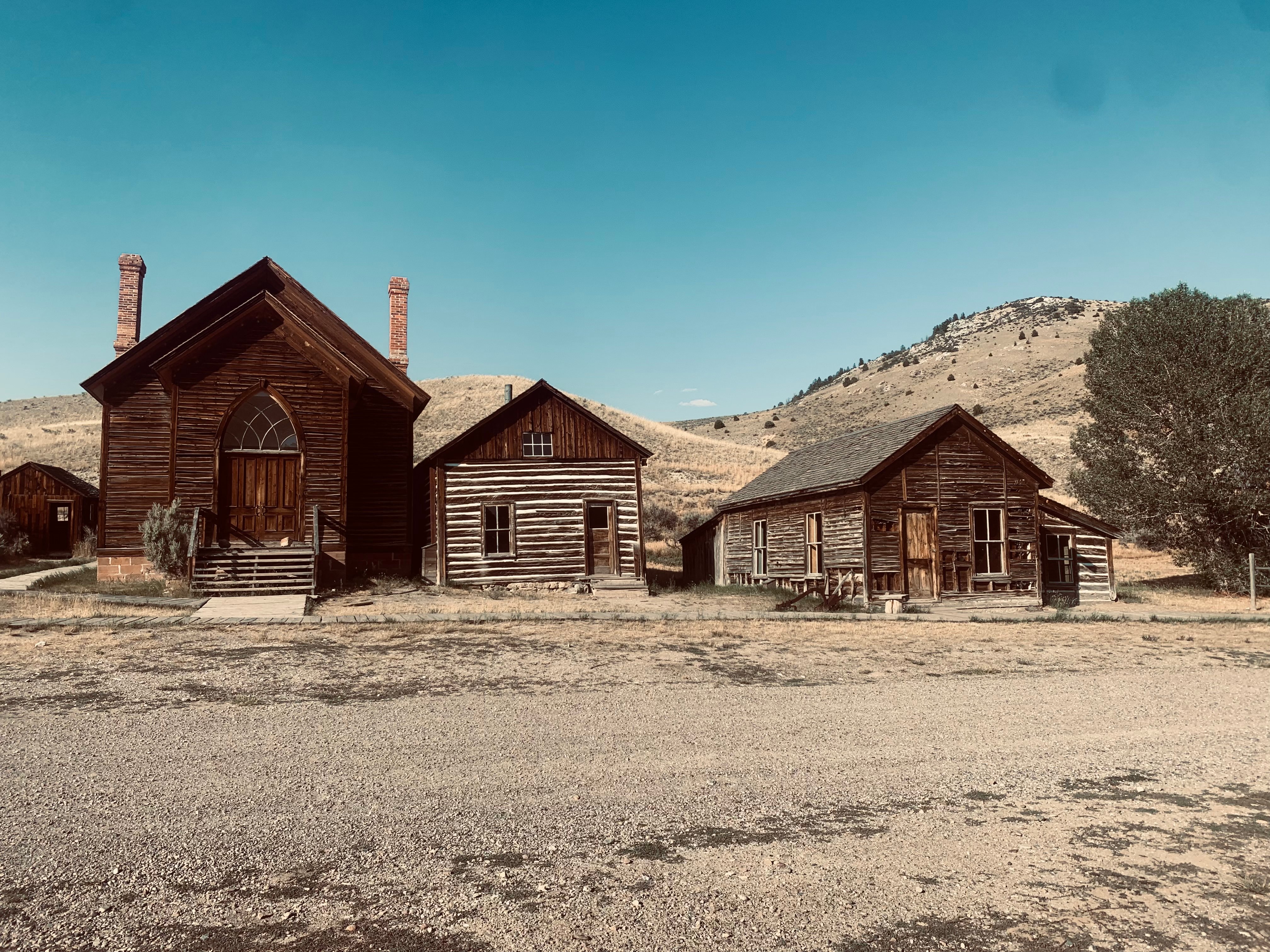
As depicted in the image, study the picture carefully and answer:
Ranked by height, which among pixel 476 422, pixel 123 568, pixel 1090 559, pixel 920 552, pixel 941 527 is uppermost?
pixel 476 422

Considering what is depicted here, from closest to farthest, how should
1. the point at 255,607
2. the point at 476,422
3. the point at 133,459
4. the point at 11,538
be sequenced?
1. the point at 255,607
2. the point at 133,459
3. the point at 11,538
4. the point at 476,422

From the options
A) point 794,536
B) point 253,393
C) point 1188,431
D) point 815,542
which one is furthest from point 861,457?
point 253,393

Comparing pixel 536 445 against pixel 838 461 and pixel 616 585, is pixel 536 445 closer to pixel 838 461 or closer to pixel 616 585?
pixel 616 585

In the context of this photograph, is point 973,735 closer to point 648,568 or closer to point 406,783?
point 406,783

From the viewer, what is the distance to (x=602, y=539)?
82.0ft

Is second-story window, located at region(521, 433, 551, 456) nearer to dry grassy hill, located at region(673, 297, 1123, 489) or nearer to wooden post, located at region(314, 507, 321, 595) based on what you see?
wooden post, located at region(314, 507, 321, 595)

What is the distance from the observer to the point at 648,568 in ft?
115

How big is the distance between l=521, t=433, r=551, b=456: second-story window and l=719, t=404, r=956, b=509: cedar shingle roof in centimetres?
720

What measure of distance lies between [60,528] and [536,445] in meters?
23.2

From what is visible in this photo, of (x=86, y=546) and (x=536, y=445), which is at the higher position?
(x=536, y=445)

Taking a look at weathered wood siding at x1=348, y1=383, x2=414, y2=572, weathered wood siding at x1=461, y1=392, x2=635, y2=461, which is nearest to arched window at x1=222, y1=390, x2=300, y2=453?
weathered wood siding at x1=348, y1=383, x2=414, y2=572

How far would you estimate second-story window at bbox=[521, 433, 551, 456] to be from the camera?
24.7m

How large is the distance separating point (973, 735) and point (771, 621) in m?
9.81

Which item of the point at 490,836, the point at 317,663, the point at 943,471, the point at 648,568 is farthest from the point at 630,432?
the point at 490,836
